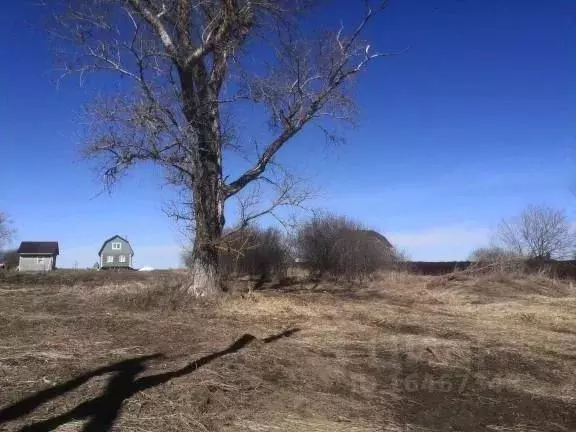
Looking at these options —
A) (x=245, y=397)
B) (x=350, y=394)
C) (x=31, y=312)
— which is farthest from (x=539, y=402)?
(x=31, y=312)

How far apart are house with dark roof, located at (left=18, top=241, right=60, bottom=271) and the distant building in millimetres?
9008

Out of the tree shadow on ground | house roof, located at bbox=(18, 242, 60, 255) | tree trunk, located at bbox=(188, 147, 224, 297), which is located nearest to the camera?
the tree shadow on ground

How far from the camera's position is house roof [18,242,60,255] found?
74.2 m

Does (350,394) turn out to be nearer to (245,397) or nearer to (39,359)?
(245,397)

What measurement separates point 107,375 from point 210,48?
31.0 feet

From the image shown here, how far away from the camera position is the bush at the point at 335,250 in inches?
953

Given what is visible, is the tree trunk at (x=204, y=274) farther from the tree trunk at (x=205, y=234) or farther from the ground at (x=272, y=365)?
the ground at (x=272, y=365)

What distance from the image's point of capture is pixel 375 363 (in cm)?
820

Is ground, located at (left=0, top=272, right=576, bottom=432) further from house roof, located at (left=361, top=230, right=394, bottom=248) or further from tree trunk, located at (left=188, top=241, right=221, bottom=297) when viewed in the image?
house roof, located at (left=361, top=230, right=394, bottom=248)

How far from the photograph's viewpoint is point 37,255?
73875 mm

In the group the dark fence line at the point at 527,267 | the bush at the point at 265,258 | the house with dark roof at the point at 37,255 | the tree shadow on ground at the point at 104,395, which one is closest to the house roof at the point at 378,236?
the dark fence line at the point at 527,267

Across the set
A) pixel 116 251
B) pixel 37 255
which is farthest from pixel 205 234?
pixel 116 251

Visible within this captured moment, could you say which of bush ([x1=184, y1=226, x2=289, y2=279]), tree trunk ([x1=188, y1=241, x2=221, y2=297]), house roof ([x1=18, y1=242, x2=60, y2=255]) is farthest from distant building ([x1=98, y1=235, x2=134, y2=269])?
tree trunk ([x1=188, y1=241, x2=221, y2=297])

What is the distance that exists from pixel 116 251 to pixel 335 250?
6726 cm
